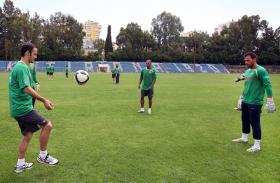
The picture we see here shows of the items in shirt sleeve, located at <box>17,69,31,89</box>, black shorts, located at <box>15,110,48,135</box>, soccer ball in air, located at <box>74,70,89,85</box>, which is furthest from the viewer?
soccer ball in air, located at <box>74,70,89,85</box>

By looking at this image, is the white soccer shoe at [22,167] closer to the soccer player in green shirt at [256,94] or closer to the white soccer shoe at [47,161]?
the white soccer shoe at [47,161]

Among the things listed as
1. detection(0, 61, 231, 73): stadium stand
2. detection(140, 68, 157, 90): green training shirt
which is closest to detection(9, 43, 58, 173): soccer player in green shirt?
detection(140, 68, 157, 90): green training shirt

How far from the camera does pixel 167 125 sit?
10.8m

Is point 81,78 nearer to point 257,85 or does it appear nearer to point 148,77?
point 148,77

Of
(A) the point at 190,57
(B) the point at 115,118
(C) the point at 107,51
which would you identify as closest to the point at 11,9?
(C) the point at 107,51

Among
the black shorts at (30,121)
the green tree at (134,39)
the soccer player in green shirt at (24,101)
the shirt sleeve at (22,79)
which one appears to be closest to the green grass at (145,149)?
the soccer player in green shirt at (24,101)

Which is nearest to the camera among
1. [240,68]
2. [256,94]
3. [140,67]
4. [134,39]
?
[256,94]

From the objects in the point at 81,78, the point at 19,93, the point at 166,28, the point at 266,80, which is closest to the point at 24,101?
the point at 19,93

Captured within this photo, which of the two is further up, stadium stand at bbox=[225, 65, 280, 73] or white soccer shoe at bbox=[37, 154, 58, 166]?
stadium stand at bbox=[225, 65, 280, 73]

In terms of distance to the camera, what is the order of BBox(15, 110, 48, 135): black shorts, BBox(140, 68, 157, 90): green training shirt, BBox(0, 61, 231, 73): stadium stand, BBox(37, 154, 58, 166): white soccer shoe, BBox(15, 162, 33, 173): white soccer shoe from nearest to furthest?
1. BBox(15, 110, 48, 135): black shorts
2. BBox(15, 162, 33, 173): white soccer shoe
3. BBox(37, 154, 58, 166): white soccer shoe
4. BBox(140, 68, 157, 90): green training shirt
5. BBox(0, 61, 231, 73): stadium stand

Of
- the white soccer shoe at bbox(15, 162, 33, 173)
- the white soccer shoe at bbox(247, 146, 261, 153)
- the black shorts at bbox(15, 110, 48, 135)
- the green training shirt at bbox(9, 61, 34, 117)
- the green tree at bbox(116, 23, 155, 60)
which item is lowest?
the white soccer shoe at bbox(247, 146, 261, 153)

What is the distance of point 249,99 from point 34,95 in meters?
5.00

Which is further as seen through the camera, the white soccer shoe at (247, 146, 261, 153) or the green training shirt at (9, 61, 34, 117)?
the white soccer shoe at (247, 146, 261, 153)

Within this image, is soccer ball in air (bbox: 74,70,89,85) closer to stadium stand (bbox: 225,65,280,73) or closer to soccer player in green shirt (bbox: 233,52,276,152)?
soccer player in green shirt (bbox: 233,52,276,152)
